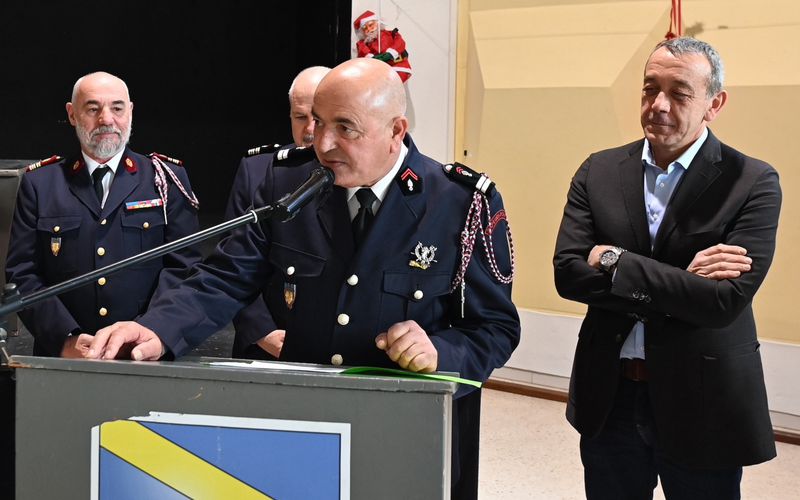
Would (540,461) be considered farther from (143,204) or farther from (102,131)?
(102,131)

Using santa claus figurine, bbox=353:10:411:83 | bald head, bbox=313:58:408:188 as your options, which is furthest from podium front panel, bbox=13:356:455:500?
santa claus figurine, bbox=353:10:411:83

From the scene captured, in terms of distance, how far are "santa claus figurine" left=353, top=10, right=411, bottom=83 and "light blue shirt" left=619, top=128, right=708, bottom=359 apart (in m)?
2.75

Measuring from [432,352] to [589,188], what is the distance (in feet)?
3.26

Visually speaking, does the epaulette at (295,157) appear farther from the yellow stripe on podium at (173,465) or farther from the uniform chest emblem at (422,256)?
the yellow stripe on podium at (173,465)

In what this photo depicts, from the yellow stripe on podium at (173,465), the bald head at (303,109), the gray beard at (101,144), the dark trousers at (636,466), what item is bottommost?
the dark trousers at (636,466)

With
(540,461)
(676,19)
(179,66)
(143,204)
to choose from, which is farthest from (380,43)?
(143,204)

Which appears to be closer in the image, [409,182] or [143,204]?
[409,182]

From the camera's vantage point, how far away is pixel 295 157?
6.51 ft

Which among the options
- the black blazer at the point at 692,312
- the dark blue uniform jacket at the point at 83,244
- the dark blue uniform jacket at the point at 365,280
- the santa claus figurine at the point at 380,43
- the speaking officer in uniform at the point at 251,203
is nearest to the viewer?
the dark blue uniform jacket at the point at 365,280

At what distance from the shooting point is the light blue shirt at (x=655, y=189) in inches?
89.1

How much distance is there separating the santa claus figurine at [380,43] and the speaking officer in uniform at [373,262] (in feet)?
10.1

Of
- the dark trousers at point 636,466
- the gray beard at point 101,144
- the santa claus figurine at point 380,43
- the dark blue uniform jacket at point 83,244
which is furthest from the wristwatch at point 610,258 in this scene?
the santa claus figurine at point 380,43

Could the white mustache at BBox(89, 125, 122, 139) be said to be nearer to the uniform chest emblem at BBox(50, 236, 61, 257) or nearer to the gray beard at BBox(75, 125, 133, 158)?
the gray beard at BBox(75, 125, 133, 158)

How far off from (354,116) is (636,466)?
114 centimetres
